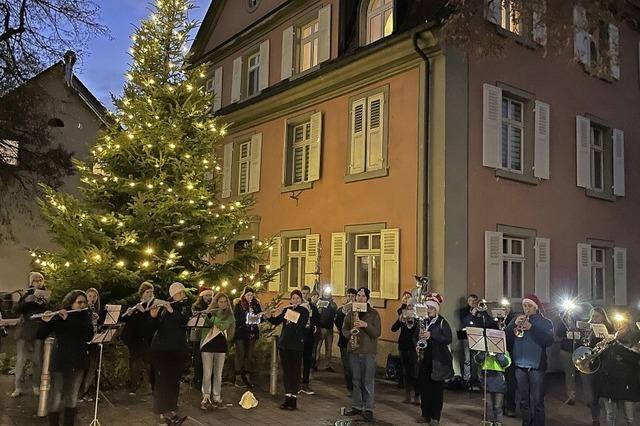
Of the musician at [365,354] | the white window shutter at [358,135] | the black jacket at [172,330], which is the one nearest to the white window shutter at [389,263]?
the white window shutter at [358,135]

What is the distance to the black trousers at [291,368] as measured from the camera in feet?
29.9

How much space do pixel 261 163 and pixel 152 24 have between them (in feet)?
23.5

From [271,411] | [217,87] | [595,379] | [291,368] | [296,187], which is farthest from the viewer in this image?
[217,87]

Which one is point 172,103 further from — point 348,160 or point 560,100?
point 560,100

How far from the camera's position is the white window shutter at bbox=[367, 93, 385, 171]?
14.2 metres

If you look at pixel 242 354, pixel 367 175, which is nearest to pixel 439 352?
pixel 242 354

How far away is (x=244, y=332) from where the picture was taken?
10.4 metres

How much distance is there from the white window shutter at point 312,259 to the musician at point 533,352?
27.1 ft

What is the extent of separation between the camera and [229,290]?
1148 centimetres

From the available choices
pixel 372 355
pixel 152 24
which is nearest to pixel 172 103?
pixel 152 24

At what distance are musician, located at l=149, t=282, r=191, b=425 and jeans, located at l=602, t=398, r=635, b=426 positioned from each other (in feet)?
17.6

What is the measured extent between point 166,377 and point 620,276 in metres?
12.9

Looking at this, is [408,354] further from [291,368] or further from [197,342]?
[197,342]

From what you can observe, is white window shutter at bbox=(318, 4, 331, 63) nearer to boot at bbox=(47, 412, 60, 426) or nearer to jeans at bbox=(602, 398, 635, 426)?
jeans at bbox=(602, 398, 635, 426)
